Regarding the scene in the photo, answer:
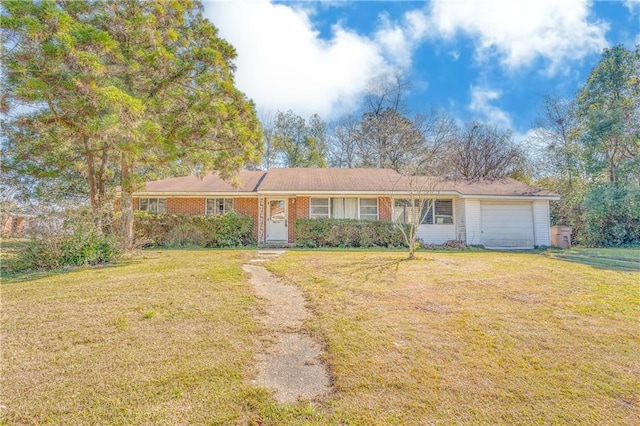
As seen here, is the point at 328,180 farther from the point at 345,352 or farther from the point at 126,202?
the point at 345,352

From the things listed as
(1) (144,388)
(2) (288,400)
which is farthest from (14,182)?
(2) (288,400)

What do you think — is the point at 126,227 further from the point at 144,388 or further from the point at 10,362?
the point at 144,388

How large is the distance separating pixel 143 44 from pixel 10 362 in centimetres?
1017

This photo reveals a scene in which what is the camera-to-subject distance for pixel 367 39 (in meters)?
12.8

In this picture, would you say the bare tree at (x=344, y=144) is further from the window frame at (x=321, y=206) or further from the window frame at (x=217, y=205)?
the window frame at (x=217, y=205)

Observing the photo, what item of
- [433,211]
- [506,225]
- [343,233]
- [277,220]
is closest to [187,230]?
[277,220]

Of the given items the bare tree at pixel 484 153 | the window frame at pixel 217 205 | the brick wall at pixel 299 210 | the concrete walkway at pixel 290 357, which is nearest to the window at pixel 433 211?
the brick wall at pixel 299 210

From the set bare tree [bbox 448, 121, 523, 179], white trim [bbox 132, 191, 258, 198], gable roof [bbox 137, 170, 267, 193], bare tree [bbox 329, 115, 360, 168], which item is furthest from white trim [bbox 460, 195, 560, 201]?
bare tree [bbox 329, 115, 360, 168]

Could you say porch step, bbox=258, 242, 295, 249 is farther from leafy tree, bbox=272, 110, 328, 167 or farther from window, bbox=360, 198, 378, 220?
leafy tree, bbox=272, 110, 328, 167

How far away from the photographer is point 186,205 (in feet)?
51.9

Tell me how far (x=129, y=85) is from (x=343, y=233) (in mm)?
9749

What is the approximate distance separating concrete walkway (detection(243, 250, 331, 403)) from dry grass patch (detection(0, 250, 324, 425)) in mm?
165

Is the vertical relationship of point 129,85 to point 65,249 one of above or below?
above

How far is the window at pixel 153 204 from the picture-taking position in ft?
52.2
